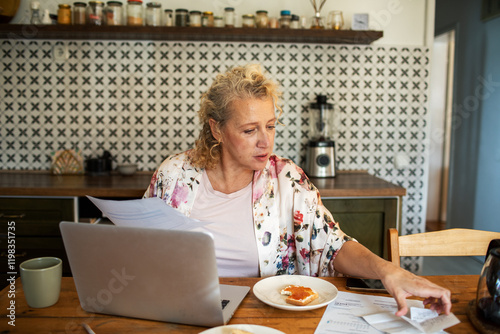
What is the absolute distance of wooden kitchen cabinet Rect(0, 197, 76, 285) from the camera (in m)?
2.41

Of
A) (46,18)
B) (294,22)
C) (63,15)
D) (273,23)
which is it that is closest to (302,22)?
(294,22)

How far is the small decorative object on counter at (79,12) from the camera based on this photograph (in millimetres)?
2722

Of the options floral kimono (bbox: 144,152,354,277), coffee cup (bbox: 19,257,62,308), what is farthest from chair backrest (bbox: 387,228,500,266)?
coffee cup (bbox: 19,257,62,308)

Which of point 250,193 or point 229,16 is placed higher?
point 229,16

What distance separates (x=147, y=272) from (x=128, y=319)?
0.19 meters

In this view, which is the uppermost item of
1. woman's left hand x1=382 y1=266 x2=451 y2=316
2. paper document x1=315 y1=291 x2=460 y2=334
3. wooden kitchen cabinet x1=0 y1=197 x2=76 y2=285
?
woman's left hand x1=382 y1=266 x2=451 y2=316

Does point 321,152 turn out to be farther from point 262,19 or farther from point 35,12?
point 35,12

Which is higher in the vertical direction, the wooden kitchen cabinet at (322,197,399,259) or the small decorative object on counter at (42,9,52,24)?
the small decorative object on counter at (42,9,52,24)

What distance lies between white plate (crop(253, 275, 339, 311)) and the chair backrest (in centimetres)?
33

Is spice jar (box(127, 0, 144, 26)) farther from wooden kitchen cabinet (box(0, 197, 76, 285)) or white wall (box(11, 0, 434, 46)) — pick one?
wooden kitchen cabinet (box(0, 197, 76, 285))

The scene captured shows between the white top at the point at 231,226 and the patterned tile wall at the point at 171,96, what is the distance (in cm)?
139

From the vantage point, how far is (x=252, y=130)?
61.4 inches

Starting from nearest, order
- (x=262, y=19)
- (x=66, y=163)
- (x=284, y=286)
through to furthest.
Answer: (x=284, y=286) < (x=262, y=19) < (x=66, y=163)

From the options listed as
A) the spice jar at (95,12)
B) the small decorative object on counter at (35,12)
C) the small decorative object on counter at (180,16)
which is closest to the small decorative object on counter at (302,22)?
the small decorative object on counter at (180,16)
